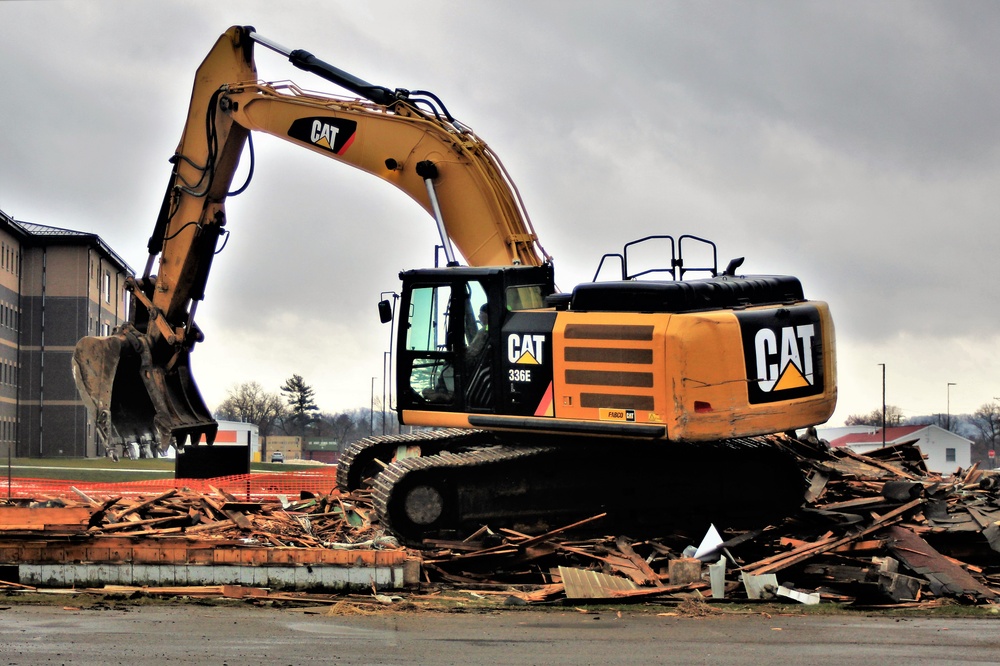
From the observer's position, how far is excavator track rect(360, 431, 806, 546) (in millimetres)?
14250

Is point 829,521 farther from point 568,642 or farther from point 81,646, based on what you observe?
point 81,646

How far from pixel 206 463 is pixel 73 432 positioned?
5763 centimetres

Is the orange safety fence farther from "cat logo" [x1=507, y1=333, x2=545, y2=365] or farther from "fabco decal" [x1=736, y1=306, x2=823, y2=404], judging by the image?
"fabco decal" [x1=736, y1=306, x2=823, y2=404]

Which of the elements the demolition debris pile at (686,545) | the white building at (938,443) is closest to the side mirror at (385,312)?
the demolition debris pile at (686,545)

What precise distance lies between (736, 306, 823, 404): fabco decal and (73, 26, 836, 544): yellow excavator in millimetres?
24

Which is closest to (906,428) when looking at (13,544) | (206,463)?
(206,463)

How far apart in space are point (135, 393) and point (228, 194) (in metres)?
3.19

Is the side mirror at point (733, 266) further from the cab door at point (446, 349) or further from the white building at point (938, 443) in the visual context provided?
the white building at point (938, 443)

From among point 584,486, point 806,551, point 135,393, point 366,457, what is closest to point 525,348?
point 584,486

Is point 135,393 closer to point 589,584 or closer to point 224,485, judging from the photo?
point 589,584

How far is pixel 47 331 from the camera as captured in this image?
74.4 m

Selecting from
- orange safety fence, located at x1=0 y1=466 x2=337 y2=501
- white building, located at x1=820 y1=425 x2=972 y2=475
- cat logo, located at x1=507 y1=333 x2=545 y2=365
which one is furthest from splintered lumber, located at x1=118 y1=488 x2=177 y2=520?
white building, located at x1=820 y1=425 x2=972 y2=475

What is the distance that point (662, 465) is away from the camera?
14945 millimetres

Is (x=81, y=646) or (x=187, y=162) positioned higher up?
(x=187, y=162)
